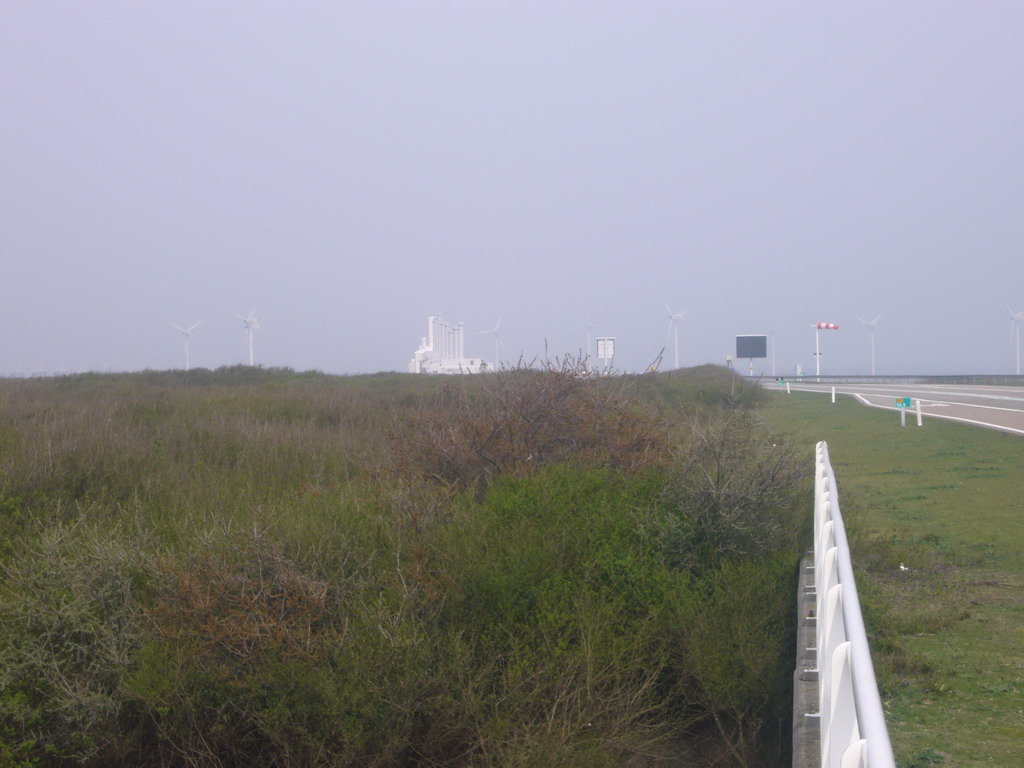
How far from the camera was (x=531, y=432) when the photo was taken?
12.7 meters

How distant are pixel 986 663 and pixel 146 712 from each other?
5.81 metres

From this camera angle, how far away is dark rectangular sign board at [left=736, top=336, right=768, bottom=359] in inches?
3519

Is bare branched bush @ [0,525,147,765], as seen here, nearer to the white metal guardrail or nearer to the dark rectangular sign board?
the white metal guardrail

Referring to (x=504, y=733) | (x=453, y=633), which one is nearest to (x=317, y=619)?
(x=453, y=633)

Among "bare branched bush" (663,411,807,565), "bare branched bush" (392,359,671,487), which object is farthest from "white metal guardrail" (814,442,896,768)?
"bare branched bush" (392,359,671,487)

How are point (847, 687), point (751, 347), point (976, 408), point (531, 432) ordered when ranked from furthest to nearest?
point (751, 347), point (976, 408), point (531, 432), point (847, 687)

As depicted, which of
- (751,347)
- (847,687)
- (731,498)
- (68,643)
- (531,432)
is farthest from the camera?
(751,347)

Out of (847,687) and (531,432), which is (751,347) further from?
(847,687)

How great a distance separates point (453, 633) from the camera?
294 inches

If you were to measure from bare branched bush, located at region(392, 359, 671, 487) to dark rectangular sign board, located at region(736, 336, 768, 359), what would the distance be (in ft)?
255

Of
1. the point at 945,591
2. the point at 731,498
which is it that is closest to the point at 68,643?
the point at 731,498

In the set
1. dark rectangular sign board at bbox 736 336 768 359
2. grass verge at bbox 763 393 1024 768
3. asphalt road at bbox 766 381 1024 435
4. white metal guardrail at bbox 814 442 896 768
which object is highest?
dark rectangular sign board at bbox 736 336 768 359

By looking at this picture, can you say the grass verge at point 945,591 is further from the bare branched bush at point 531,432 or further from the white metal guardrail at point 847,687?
the bare branched bush at point 531,432

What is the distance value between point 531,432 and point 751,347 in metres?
80.1
